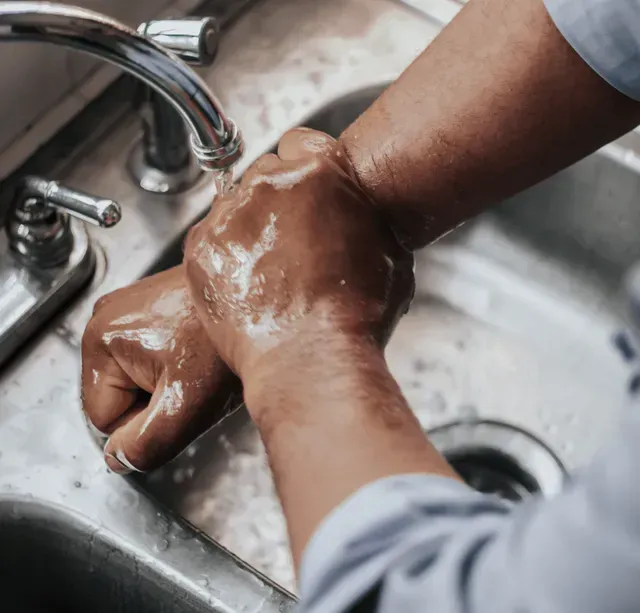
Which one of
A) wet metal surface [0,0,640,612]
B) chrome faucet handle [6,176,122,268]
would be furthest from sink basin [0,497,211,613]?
chrome faucet handle [6,176,122,268]

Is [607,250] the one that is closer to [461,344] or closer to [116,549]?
[461,344]

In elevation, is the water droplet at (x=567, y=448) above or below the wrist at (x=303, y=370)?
below

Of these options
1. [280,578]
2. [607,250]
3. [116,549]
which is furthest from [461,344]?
[116,549]

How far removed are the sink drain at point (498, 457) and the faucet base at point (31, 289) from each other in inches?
12.5

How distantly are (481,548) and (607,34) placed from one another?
0.27 meters

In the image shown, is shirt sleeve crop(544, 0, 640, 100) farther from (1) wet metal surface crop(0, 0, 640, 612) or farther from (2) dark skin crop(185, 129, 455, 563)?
(1) wet metal surface crop(0, 0, 640, 612)

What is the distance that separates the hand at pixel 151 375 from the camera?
0.51m

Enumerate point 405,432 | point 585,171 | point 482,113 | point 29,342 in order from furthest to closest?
1. point 585,171
2. point 29,342
3. point 482,113
4. point 405,432

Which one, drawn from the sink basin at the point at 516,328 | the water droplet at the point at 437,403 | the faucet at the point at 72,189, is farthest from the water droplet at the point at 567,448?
the faucet at the point at 72,189

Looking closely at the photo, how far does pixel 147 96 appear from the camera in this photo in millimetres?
649

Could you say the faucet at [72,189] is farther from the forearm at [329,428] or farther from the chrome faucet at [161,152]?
the forearm at [329,428]

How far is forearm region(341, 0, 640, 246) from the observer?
1.56 feet

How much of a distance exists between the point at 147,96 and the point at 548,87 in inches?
12.3

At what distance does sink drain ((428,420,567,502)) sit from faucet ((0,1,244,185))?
1.07ft
